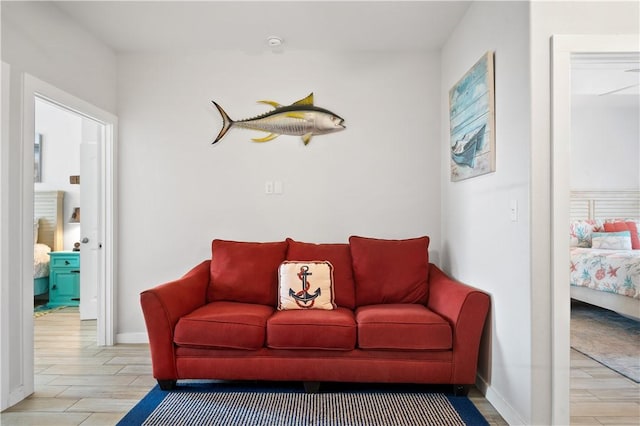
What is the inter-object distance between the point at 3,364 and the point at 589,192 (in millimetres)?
5951

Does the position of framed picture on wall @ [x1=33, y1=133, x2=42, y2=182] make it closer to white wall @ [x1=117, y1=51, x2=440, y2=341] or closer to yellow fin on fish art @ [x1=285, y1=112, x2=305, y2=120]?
white wall @ [x1=117, y1=51, x2=440, y2=341]

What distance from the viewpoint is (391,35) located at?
120 inches

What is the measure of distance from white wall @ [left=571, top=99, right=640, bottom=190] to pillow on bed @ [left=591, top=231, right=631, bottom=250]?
2.48ft

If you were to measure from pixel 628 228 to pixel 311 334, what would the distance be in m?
4.23

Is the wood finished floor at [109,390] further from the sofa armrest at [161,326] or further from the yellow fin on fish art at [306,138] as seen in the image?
the yellow fin on fish art at [306,138]

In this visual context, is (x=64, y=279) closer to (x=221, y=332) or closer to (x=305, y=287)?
(x=221, y=332)

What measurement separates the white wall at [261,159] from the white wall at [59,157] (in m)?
2.44

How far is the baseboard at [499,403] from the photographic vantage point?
2.00 meters

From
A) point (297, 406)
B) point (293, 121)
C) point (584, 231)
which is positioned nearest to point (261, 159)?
point (293, 121)

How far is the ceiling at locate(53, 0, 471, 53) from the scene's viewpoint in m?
2.64

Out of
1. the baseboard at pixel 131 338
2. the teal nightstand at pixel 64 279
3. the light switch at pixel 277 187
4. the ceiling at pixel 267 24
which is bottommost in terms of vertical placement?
the baseboard at pixel 131 338

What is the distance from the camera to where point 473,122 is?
2557 mm

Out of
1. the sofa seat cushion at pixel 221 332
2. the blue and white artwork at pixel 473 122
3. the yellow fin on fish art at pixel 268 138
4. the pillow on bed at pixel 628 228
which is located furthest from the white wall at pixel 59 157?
the pillow on bed at pixel 628 228

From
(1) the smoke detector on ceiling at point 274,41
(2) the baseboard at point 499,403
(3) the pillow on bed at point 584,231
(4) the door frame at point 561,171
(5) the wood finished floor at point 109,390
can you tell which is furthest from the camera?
(3) the pillow on bed at point 584,231
